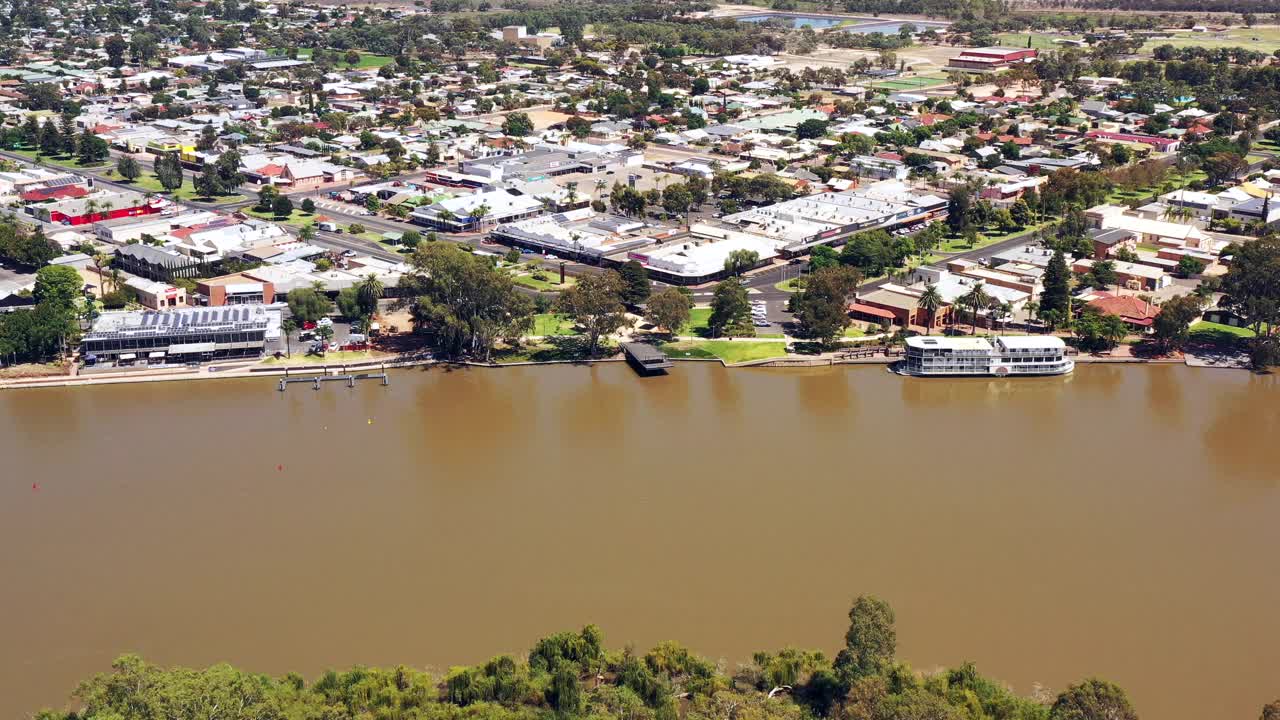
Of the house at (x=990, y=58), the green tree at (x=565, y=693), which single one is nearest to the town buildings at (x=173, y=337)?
the green tree at (x=565, y=693)

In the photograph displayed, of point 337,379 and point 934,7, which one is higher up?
point 934,7

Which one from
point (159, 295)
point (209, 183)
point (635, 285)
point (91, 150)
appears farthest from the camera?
point (91, 150)

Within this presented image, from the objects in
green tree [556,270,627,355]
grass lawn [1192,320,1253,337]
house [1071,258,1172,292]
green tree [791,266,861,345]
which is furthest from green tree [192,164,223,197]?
grass lawn [1192,320,1253,337]

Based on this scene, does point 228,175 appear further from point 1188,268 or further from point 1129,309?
point 1188,268

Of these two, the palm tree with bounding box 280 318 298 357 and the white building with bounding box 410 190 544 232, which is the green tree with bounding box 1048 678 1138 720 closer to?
the palm tree with bounding box 280 318 298 357

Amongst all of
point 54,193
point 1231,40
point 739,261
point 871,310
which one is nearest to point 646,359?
point 871,310

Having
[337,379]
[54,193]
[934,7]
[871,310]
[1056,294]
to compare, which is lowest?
[337,379]

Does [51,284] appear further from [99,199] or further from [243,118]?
[243,118]
